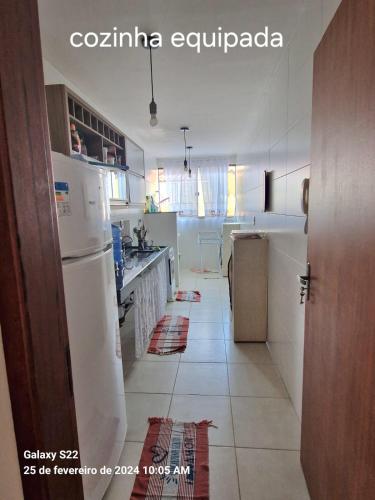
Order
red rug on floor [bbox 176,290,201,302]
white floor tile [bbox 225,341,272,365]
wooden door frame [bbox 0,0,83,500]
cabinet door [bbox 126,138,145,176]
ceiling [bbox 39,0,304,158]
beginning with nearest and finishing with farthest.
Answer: wooden door frame [bbox 0,0,83,500]
ceiling [bbox 39,0,304,158]
white floor tile [bbox 225,341,272,365]
cabinet door [bbox 126,138,145,176]
red rug on floor [bbox 176,290,201,302]

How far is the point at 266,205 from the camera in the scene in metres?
2.52

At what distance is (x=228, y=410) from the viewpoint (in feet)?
5.81

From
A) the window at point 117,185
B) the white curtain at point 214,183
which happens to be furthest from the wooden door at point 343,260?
the white curtain at point 214,183

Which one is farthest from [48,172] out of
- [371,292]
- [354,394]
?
[354,394]

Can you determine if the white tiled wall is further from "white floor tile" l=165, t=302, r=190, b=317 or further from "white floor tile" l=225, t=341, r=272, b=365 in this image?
"white floor tile" l=165, t=302, r=190, b=317

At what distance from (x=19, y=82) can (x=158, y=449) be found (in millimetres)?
1721

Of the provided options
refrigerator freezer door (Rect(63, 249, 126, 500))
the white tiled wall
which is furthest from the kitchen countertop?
the white tiled wall

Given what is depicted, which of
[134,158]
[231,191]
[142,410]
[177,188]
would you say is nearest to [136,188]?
[134,158]

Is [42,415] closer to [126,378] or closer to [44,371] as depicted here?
[44,371]

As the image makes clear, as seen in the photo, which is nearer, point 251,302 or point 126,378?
point 126,378

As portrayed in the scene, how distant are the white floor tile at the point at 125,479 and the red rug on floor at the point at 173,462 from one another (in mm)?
27

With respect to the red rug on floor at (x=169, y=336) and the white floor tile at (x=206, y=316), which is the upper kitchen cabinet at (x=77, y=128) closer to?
the red rug on floor at (x=169, y=336)

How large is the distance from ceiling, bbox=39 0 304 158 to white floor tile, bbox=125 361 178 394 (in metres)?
2.27

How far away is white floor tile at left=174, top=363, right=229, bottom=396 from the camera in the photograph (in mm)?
1964
